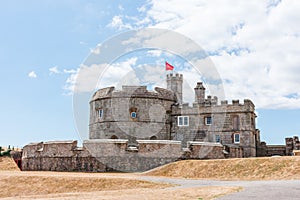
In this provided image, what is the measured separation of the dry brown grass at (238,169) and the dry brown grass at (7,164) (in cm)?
1933

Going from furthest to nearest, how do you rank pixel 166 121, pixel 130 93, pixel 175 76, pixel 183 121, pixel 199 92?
pixel 175 76
pixel 199 92
pixel 183 121
pixel 166 121
pixel 130 93

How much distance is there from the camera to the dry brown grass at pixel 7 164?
127 ft

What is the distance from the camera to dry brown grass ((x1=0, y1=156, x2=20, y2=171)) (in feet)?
127

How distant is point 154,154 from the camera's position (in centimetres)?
2980

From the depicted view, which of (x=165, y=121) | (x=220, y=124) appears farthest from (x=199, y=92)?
(x=165, y=121)

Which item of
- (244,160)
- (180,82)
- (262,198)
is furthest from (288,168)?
(180,82)

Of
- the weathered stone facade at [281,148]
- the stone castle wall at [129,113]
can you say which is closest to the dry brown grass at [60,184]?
the stone castle wall at [129,113]

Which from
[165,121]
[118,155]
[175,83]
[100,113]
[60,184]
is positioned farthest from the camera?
[175,83]

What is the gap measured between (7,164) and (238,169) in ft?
95.7

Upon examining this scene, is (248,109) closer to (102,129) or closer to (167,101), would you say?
(167,101)

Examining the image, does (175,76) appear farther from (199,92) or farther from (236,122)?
(236,122)

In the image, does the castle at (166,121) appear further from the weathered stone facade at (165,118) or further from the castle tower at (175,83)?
the castle tower at (175,83)

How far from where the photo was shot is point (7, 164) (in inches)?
1655

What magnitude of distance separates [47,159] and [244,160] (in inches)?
679
